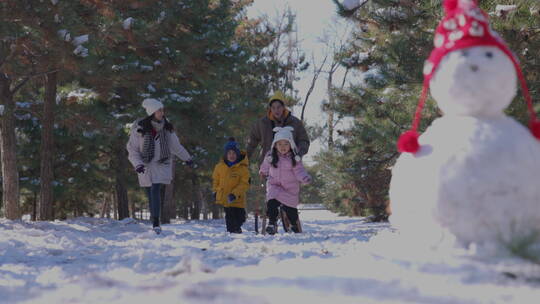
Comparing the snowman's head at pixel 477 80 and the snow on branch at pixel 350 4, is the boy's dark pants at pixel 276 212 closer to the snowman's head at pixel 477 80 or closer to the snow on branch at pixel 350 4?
the snow on branch at pixel 350 4

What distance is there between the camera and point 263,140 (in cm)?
783

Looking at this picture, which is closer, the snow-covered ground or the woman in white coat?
the snow-covered ground

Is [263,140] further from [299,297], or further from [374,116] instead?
[299,297]

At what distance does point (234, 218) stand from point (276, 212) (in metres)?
1.07

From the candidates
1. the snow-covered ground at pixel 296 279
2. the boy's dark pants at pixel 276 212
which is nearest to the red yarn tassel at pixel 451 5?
the snow-covered ground at pixel 296 279

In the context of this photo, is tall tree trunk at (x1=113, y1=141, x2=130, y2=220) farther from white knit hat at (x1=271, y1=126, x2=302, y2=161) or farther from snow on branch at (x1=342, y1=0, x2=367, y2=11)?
white knit hat at (x1=271, y1=126, x2=302, y2=161)

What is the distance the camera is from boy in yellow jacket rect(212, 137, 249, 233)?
8062 millimetres

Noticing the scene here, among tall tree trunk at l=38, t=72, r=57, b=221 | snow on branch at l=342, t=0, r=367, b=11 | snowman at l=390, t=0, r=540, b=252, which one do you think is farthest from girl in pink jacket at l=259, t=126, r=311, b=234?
tall tree trunk at l=38, t=72, r=57, b=221

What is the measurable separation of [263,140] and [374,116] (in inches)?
124

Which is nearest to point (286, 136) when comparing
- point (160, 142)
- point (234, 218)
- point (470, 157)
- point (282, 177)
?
point (282, 177)

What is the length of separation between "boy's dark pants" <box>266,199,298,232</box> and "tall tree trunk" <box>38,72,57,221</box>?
5673mm

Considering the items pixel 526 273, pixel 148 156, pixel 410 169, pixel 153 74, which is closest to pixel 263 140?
pixel 148 156

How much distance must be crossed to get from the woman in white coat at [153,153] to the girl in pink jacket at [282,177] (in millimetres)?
1282

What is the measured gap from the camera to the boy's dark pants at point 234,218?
8.14 m
